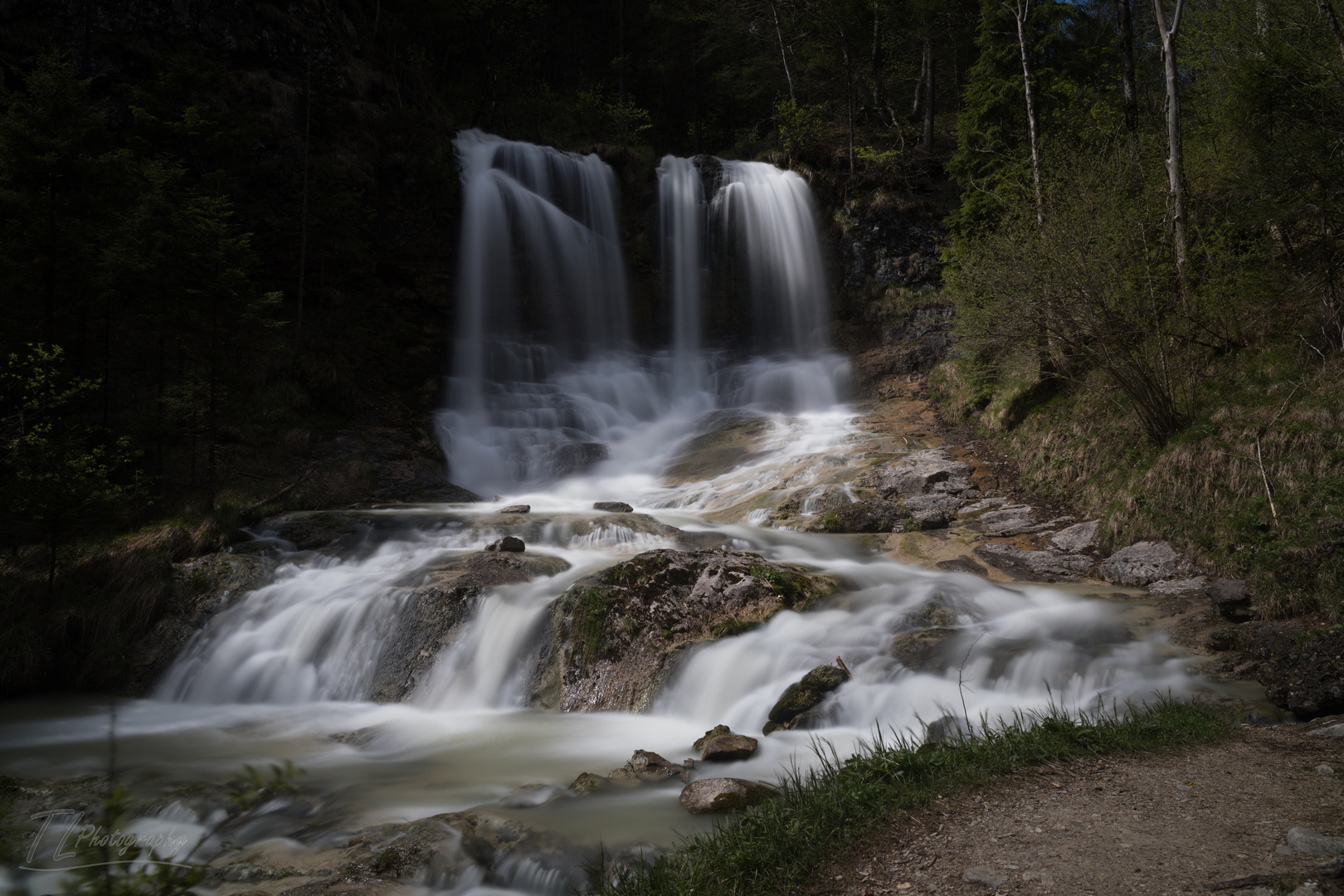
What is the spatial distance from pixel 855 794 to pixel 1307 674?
14.2 feet

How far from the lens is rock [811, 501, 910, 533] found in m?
12.9

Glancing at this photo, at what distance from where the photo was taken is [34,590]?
1073cm

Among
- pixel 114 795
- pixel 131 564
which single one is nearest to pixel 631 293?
pixel 131 564

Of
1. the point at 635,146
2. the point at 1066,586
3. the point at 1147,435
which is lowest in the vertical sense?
the point at 1066,586

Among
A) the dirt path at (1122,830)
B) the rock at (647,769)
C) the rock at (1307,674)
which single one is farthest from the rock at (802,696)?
the rock at (1307,674)

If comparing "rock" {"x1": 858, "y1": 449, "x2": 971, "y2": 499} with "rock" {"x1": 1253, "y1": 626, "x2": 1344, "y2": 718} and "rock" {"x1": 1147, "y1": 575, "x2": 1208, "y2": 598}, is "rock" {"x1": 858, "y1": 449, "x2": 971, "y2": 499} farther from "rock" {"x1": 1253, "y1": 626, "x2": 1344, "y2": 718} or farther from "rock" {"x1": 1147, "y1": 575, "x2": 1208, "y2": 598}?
"rock" {"x1": 1253, "y1": 626, "x2": 1344, "y2": 718}

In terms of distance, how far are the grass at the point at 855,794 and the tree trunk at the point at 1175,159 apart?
345 inches

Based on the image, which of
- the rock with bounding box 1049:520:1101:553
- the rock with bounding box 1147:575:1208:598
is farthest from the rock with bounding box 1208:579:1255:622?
the rock with bounding box 1049:520:1101:553

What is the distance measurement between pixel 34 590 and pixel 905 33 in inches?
1340

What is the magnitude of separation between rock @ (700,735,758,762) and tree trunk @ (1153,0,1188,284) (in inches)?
406

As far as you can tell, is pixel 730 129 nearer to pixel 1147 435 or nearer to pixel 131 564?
pixel 1147 435

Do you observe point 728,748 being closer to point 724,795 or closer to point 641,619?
point 724,795

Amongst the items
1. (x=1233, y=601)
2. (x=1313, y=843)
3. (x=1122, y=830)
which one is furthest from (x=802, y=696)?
(x=1233, y=601)

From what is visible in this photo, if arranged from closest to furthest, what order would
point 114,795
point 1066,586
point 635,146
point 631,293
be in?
point 114,795 < point 1066,586 < point 631,293 < point 635,146
